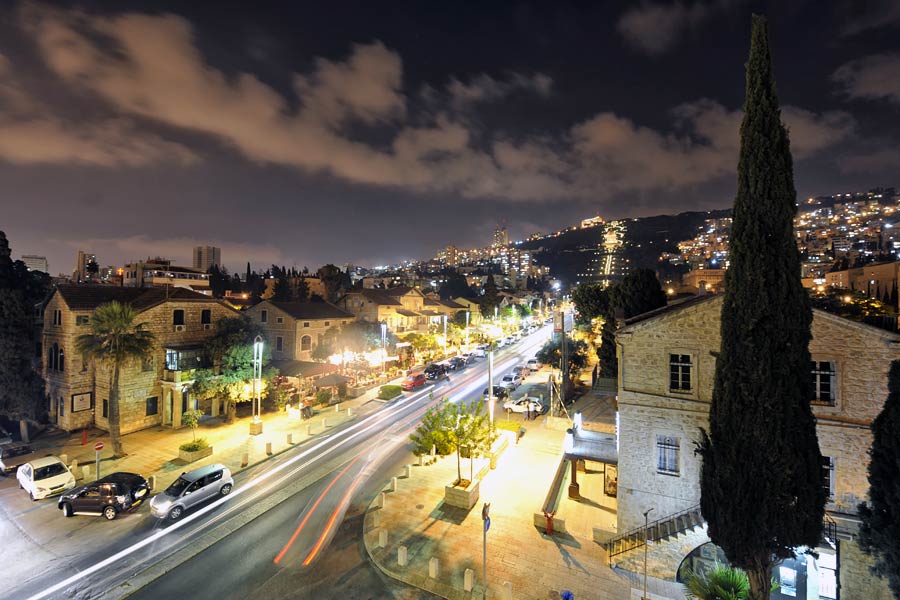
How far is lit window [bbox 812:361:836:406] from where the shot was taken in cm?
1310

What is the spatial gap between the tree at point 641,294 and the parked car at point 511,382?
13.6 metres

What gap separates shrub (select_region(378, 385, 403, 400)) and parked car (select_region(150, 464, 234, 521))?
18.0m

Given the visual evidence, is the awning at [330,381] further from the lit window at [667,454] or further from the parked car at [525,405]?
the lit window at [667,454]

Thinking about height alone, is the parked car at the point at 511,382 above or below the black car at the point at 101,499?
above

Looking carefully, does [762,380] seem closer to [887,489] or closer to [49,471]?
[887,489]

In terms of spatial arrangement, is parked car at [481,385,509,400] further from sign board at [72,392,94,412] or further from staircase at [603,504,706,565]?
sign board at [72,392,94,412]

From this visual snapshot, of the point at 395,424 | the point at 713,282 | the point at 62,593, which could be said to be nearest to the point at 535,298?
the point at 713,282

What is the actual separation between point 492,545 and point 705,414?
31.4 feet

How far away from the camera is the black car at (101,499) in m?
17.0

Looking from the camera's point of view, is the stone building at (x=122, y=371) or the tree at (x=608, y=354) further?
the tree at (x=608, y=354)

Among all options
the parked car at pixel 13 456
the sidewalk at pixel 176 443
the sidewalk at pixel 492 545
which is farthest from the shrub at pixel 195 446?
the sidewalk at pixel 492 545

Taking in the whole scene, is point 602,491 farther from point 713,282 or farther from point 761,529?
point 713,282

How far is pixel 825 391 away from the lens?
43.5ft

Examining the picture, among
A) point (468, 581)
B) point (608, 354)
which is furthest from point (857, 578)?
point (608, 354)
